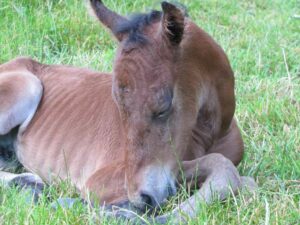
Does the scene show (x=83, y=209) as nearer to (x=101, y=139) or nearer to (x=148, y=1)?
(x=101, y=139)

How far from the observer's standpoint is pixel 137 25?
4.05 meters

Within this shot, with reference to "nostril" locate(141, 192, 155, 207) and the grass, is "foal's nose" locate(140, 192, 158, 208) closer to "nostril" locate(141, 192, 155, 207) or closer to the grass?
"nostril" locate(141, 192, 155, 207)

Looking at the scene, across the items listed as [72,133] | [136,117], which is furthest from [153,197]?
[72,133]

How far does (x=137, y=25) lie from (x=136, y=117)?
595 millimetres

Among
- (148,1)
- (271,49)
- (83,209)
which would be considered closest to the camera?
(83,209)

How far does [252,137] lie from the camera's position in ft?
A: 17.5

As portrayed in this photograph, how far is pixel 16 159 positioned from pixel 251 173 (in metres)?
1.81

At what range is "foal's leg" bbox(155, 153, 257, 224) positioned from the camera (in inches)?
148

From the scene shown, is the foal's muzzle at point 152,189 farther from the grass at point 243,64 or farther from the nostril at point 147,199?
the grass at point 243,64

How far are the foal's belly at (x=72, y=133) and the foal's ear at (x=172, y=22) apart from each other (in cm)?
88

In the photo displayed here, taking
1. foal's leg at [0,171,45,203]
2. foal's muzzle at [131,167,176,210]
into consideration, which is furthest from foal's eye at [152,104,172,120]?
foal's leg at [0,171,45,203]

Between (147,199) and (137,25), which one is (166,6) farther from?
(147,199)

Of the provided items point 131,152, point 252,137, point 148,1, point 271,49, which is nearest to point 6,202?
point 131,152

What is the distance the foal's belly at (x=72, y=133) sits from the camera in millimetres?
4715
